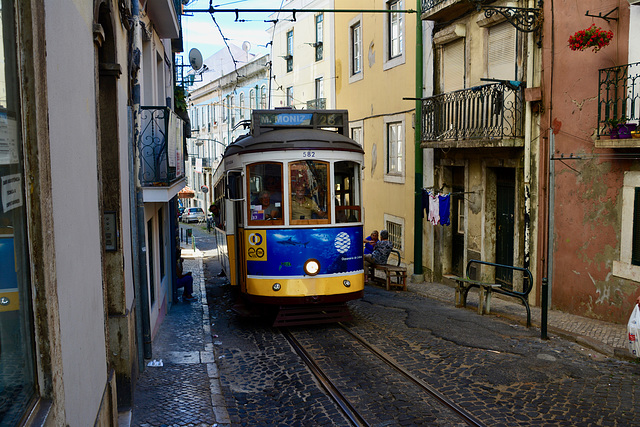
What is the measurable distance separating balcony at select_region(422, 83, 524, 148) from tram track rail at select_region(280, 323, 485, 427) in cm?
536

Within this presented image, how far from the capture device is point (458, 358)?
27.7 feet

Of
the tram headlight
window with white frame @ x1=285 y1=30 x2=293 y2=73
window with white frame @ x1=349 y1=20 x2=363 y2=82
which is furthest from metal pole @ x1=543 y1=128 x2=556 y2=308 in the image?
window with white frame @ x1=285 y1=30 x2=293 y2=73

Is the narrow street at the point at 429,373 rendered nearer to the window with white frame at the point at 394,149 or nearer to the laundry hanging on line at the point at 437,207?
the laundry hanging on line at the point at 437,207

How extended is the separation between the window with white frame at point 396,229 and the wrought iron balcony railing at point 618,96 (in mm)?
8606

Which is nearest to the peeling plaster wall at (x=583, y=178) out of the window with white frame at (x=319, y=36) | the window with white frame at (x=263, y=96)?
the window with white frame at (x=319, y=36)

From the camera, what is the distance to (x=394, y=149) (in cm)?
1909

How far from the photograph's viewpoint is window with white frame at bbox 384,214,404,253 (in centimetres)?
1865

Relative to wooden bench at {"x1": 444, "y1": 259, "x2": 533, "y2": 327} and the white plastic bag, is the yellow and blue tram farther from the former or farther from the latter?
the white plastic bag

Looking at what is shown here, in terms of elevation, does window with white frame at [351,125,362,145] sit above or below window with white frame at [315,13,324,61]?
below

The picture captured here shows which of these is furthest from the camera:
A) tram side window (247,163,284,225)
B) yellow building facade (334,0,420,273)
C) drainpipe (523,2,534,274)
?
yellow building facade (334,0,420,273)

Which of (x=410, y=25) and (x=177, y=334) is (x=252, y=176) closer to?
(x=177, y=334)

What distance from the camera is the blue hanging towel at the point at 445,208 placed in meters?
14.8

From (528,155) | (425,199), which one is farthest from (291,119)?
(425,199)

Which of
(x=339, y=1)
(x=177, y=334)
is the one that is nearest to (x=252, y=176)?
(x=177, y=334)
